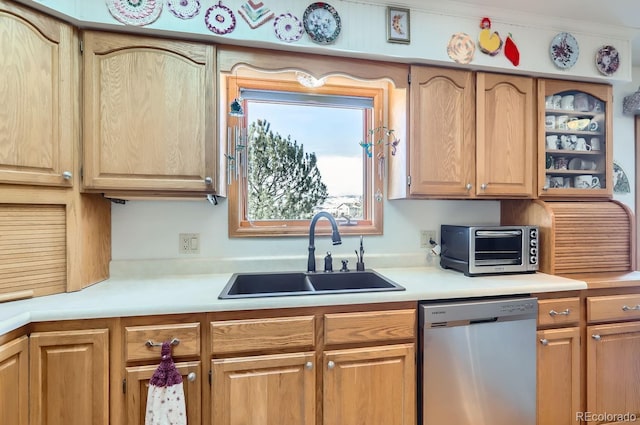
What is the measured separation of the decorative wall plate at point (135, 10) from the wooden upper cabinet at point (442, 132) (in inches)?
52.5

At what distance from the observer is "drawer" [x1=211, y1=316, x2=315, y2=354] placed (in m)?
1.29

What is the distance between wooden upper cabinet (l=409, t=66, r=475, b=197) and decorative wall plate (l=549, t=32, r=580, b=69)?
0.55 metres

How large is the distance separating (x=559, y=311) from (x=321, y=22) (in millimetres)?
1922

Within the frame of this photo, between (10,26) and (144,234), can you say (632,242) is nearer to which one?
(144,234)

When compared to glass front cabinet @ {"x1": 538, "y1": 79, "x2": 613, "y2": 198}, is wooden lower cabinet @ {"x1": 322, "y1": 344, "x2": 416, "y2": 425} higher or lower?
lower

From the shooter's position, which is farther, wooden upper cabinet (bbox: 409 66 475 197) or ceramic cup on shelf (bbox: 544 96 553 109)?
ceramic cup on shelf (bbox: 544 96 553 109)

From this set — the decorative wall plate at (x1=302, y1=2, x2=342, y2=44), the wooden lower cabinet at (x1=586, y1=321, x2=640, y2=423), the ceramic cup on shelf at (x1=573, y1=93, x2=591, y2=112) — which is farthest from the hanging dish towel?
the ceramic cup on shelf at (x1=573, y1=93, x2=591, y2=112)

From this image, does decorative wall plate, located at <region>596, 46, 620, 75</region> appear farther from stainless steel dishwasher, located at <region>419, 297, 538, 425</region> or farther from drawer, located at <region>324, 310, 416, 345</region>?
drawer, located at <region>324, 310, 416, 345</region>

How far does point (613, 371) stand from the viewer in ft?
5.56

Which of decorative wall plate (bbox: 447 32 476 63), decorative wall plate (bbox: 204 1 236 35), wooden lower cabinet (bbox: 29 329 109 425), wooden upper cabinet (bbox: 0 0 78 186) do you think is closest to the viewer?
wooden lower cabinet (bbox: 29 329 109 425)

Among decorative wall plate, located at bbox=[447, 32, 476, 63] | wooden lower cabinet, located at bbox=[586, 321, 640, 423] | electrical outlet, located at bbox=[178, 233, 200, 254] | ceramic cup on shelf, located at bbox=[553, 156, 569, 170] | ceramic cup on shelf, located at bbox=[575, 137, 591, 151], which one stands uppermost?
decorative wall plate, located at bbox=[447, 32, 476, 63]

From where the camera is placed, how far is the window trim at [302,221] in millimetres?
1909

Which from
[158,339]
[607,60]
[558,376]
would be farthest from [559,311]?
[158,339]

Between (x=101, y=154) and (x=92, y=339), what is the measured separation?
2.66ft
